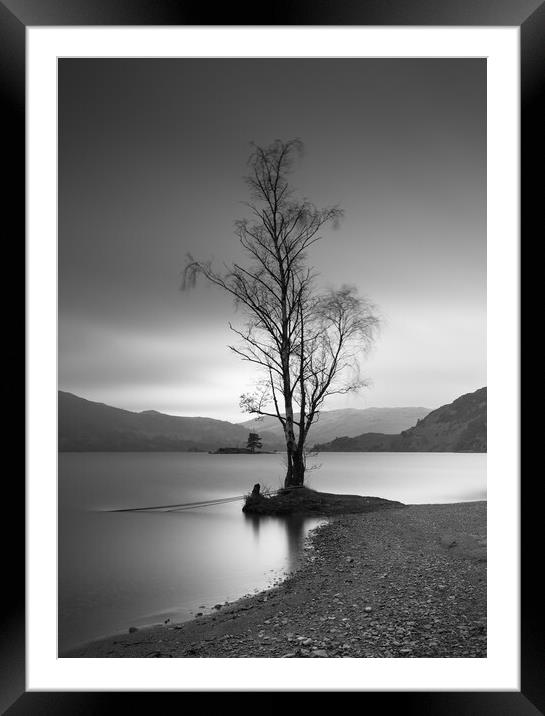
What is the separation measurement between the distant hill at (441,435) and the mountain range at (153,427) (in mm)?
242

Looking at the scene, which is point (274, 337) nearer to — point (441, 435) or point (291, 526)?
point (291, 526)

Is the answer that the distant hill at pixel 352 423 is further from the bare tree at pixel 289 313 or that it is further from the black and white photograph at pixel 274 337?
the bare tree at pixel 289 313

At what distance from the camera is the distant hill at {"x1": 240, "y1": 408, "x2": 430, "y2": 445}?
5301 mm

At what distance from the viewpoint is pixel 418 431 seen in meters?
6.88

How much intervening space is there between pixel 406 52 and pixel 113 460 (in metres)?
8.42

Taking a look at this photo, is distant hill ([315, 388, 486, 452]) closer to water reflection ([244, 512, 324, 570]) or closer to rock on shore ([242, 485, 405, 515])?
rock on shore ([242, 485, 405, 515])

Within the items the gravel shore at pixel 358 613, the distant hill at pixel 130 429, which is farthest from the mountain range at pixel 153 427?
the gravel shore at pixel 358 613

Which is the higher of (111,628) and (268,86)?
(268,86)

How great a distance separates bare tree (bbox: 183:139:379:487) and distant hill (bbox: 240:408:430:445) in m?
0.19

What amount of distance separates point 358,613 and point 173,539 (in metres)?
2.74
